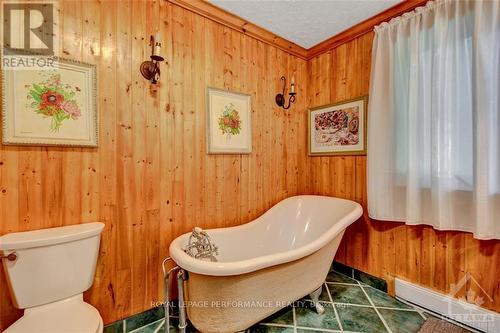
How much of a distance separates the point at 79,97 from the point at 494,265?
2.81 m

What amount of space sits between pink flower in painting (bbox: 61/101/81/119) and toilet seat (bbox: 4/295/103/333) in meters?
1.04

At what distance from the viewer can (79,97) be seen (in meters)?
1.35

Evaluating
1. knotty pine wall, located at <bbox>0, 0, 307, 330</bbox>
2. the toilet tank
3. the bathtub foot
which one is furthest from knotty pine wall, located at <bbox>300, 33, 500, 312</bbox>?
the toilet tank

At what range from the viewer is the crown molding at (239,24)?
5.76 ft

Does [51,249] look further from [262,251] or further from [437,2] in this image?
[437,2]

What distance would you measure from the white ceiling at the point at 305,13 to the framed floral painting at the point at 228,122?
67 cm

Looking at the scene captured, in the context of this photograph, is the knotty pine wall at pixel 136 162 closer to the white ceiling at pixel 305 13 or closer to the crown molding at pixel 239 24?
the crown molding at pixel 239 24

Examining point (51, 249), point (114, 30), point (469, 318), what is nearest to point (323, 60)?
point (114, 30)

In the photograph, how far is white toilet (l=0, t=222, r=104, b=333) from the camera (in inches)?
41.0

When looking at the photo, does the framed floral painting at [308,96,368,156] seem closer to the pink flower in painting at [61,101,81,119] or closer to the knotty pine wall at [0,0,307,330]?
the knotty pine wall at [0,0,307,330]

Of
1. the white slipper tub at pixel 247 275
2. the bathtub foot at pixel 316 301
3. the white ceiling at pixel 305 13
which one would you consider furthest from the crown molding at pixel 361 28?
the bathtub foot at pixel 316 301

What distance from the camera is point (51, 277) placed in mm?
1140

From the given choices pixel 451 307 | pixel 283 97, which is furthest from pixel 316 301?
pixel 283 97

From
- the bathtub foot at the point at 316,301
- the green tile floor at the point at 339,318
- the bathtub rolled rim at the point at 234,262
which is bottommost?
the green tile floor at the point at 339,318
